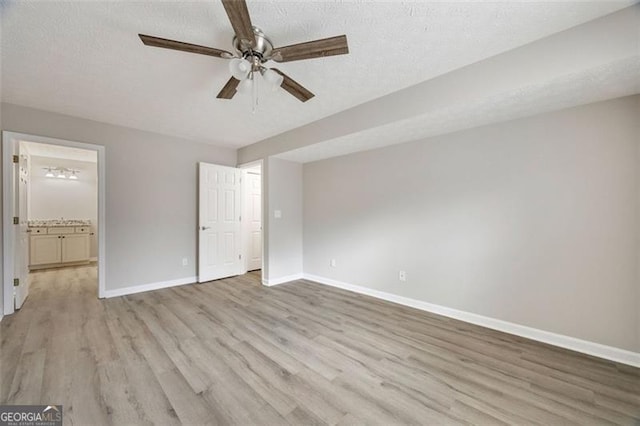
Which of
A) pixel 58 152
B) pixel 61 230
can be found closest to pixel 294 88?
pixel 58 152

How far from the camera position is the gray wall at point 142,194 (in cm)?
337

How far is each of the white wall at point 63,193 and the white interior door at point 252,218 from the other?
11.8ft

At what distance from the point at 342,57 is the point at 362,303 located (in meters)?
2.90

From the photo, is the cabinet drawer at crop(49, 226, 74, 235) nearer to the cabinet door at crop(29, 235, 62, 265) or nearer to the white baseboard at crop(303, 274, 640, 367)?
the cabinet door at crop(29, 235, 62, 265)

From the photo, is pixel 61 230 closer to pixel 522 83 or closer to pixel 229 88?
pixel 229 88

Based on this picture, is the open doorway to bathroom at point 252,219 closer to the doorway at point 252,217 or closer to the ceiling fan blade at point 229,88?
the doorway at point 252,217

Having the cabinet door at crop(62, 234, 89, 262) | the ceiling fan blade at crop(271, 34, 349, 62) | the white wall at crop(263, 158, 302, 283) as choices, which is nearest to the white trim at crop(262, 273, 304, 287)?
the white wall at crop(263, 158, 302, 283)

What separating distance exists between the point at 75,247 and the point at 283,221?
5076 millimetres

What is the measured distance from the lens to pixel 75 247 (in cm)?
564

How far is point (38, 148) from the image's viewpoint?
5.01m

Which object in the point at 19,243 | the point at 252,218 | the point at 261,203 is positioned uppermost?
the point at 261,203

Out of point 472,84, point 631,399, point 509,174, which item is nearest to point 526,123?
point 509,174

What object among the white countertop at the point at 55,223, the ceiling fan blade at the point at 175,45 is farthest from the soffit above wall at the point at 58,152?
the ceiling fan blade at the point at 175,45

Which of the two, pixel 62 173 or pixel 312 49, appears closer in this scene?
pixel 312 49
